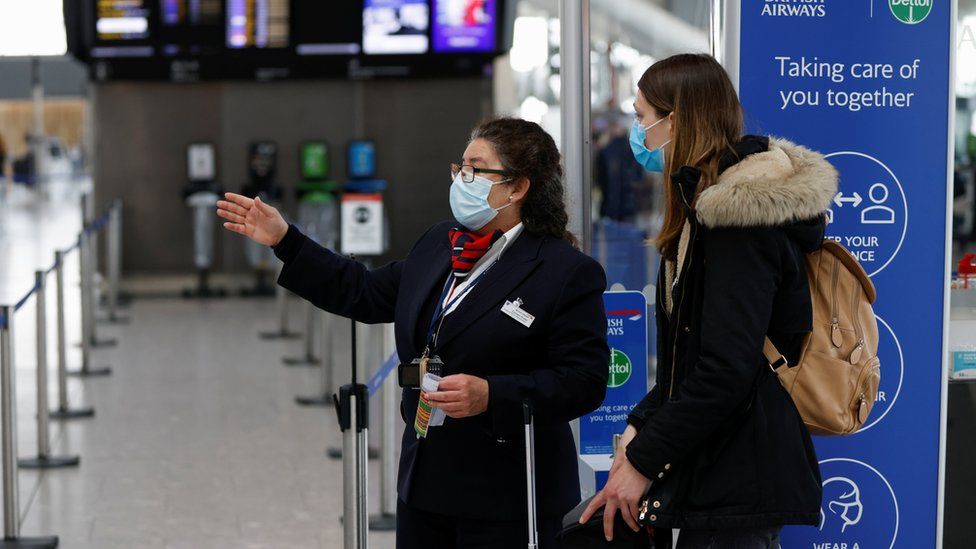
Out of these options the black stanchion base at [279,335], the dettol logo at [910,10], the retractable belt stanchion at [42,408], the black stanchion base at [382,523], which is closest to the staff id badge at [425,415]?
the dettol logo at [910,10]

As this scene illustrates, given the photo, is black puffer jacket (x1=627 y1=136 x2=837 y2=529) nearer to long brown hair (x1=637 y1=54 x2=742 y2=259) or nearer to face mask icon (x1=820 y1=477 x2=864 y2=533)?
long brown hair (x1=637 y1=54 x2=742 y2=259)

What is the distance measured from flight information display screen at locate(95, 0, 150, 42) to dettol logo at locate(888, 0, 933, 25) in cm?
979

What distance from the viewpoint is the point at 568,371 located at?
2.71m

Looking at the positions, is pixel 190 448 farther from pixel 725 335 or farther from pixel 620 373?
pixel 725 335

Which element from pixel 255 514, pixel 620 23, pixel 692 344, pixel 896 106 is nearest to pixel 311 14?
pixel 620 23

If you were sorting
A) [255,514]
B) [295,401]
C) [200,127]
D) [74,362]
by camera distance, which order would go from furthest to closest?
[200,127] < [74,362] < [295,401] < [255,514]

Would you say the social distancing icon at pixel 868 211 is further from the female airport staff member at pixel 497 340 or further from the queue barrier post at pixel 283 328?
the queue barrier post at pixel 283 328

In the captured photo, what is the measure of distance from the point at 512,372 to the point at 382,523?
2.94 meters

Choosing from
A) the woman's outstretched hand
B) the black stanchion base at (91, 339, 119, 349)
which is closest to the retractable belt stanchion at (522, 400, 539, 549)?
the woman's outstretched hand

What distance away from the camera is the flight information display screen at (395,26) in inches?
482

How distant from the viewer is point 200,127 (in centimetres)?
1314

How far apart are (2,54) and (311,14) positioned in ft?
10.7

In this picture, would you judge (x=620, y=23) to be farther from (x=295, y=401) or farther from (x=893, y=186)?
(x=893, y=186)

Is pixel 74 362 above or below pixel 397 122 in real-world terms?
below
